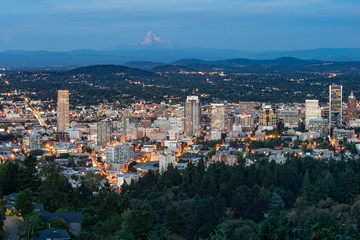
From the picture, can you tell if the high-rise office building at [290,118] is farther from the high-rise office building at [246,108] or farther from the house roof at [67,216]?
the house roof at [67,216]

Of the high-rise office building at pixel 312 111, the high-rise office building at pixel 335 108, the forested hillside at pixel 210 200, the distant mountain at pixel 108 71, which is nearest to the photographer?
the forested hillside at pixel 210 200

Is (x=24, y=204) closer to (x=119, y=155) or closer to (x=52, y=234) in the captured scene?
(x=52, y=234)

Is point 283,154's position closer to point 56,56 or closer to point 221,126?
point 221,126

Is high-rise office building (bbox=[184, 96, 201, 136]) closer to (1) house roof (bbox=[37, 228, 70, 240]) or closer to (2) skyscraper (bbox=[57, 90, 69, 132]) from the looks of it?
(2) skyscraper (bbox=[57, 90, 69, 132])

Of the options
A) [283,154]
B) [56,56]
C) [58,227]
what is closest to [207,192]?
[58,227]

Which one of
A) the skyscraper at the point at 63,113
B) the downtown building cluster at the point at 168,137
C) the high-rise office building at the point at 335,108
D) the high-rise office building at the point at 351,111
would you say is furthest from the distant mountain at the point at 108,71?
the high-rise office building at the point at 351,111

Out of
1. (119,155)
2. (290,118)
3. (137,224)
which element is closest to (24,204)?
(137,224)
